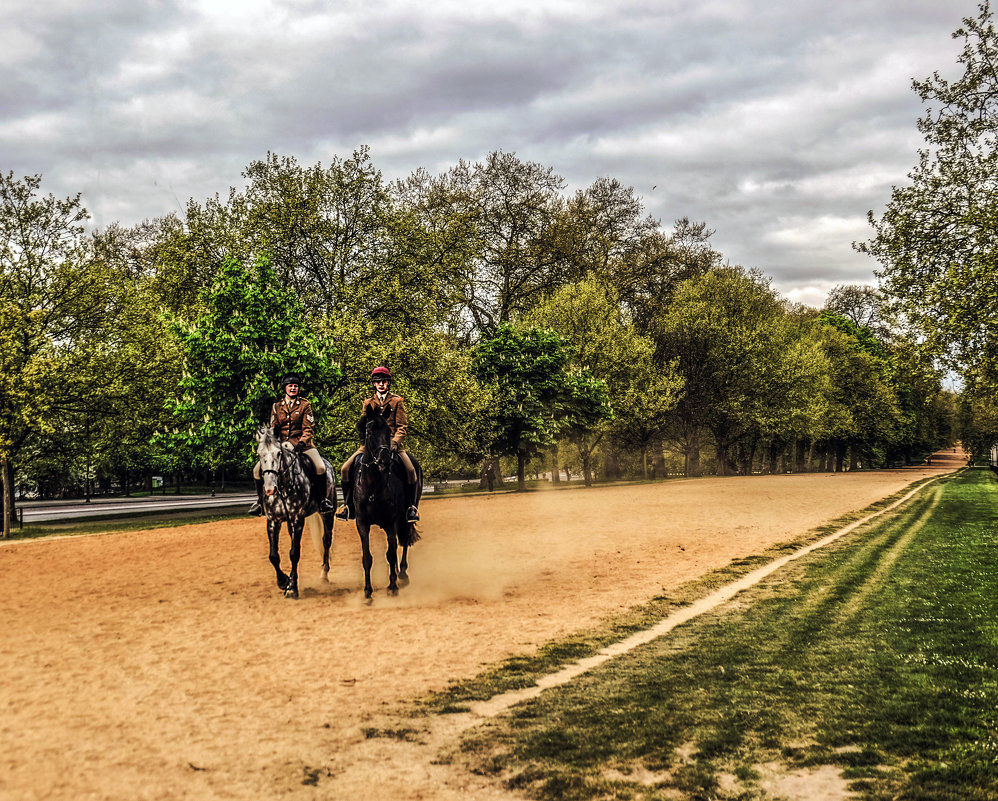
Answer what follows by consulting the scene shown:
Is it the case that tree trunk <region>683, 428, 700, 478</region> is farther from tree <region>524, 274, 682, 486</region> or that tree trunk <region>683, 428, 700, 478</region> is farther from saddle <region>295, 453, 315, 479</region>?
saddle <region>295, 453, 315, 479</region>

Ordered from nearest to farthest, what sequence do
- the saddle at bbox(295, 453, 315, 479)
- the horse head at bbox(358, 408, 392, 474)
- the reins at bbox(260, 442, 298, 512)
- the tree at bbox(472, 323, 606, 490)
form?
the horse head at bbox(358, 408, 392, 474) → the reins at bbox(260, 442, 298, 512) → the saddle at bbox(295, 453, 315, 479) → the tree at bbox(472, 323, 606, 490)

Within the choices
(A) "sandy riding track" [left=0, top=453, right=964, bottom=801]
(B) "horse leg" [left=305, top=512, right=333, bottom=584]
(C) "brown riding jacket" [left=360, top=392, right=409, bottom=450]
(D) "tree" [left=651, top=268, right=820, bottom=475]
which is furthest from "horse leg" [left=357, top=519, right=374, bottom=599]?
(D) "tree" [left=651, top=268, right=820, bottom=475]

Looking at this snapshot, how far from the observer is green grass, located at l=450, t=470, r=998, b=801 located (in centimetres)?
568

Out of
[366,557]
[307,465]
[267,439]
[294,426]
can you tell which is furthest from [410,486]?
[267,439]

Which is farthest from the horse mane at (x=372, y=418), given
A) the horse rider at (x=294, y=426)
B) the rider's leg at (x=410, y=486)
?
the horse rider at (x=294, y=426)

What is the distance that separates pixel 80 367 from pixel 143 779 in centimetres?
2548

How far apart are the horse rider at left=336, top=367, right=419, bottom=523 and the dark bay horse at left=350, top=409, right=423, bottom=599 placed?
10cm

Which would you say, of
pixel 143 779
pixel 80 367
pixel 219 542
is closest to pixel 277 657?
pixel 143 779

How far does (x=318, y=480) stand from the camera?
1439 cm

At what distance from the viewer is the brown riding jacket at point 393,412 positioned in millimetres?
13367

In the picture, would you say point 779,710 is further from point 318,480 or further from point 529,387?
point 529,387

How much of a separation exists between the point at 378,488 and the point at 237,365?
1687 cm

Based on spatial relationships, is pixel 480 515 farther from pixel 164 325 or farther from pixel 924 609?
pixel 924 609

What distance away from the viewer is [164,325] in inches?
1185
